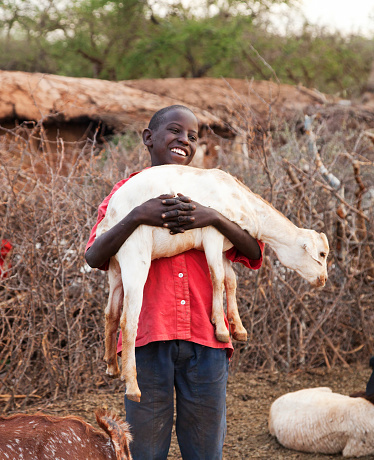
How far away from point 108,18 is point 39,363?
1114 centimetres

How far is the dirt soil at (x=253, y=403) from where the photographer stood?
3.28m

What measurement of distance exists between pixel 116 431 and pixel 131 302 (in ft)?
1.32

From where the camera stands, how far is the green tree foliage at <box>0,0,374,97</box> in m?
12.8

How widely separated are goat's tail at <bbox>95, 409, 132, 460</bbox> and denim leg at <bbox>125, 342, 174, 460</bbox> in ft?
1.14

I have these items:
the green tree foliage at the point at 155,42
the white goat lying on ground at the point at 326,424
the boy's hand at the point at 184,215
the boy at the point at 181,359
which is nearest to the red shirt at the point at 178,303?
the boy at the point at 181,359

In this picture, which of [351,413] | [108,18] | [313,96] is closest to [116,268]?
[351,413]

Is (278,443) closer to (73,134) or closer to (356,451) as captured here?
(356,451)

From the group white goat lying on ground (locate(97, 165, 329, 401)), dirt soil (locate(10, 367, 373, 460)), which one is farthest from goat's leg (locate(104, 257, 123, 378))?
dirt soil (locate(10, 367, 373, 460))

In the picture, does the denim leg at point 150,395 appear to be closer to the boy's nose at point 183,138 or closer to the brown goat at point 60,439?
the brown goat at point 60,439

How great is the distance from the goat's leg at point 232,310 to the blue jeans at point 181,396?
87mm

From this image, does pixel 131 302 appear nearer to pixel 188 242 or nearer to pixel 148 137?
pixel 188 242

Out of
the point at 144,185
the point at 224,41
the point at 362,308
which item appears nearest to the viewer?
the point at 144,185

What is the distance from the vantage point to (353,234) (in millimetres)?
4398

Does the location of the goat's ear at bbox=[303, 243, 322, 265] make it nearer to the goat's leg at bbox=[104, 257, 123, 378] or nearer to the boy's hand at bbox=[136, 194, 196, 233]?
the boy's hand at bbox=[136, 194, 196, 233]
